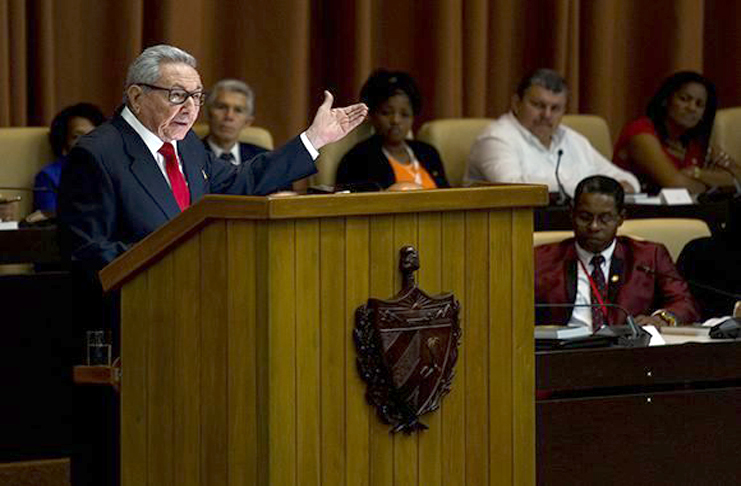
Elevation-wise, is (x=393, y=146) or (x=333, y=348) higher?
(x=393, y=146)

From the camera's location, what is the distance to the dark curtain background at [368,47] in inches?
290

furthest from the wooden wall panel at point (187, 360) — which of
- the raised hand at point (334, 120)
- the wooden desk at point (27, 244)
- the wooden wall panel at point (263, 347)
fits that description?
the wooden desk at point (27, 244)

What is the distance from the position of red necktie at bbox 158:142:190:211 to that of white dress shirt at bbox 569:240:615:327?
5.84 ft

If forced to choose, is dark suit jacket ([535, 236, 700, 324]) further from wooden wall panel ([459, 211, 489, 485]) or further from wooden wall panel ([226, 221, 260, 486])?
wooden wall panel ([226, 221, 260, 486])

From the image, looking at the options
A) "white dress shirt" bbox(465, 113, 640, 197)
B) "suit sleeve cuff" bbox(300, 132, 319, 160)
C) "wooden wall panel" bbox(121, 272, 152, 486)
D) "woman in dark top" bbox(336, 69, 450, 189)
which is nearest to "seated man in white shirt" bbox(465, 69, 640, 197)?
"white dress shirt" bbox(465, 113, 640, 197)

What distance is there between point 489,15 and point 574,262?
356cm

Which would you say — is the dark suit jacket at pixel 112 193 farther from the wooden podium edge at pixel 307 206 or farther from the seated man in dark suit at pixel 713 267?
the seated man in dark suit at pixel 713 267

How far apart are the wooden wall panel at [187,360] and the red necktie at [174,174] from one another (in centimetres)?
65

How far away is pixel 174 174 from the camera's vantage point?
3.70 m

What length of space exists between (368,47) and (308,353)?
17.0 ft

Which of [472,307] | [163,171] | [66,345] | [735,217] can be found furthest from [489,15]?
[472,307]

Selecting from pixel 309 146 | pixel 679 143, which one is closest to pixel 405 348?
pixel 309 146

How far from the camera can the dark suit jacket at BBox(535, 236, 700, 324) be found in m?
5.14

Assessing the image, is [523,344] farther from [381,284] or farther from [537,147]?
[537,147]
